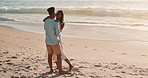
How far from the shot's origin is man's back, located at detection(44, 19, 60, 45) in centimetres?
491

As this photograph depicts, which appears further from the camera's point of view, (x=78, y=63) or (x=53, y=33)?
(x=78, y=63)

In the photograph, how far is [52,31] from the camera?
4938 millimetres

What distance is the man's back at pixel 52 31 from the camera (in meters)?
4.91

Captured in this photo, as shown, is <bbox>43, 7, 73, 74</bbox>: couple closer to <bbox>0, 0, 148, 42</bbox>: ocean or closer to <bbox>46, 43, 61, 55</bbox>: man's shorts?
<bbox>46, 43, 61, 55</bbox>: man's shorts

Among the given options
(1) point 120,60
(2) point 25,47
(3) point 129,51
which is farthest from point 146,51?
(2) point 25,47

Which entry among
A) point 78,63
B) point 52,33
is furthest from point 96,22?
point 52,33

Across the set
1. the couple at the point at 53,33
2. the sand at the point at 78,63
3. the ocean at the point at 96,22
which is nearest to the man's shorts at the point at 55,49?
the couple at the point at 53,33

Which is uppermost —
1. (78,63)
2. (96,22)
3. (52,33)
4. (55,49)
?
(52,33)

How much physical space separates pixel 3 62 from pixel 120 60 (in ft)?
10.5

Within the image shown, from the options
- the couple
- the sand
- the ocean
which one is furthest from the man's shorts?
the ocean

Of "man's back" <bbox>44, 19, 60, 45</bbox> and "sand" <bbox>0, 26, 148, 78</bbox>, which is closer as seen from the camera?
"man's back" <bbox>44, 19, 60, 45</bbox>

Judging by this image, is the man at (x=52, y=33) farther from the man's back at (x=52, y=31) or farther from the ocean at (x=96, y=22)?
the ocean at (x=96, y=22)

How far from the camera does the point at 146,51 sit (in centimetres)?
869

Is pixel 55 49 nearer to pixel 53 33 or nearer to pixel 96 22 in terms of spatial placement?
pixel 53 33
